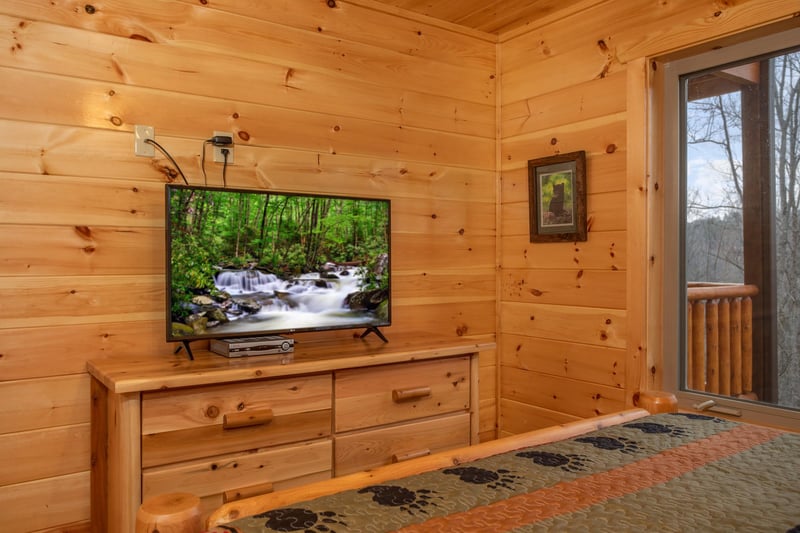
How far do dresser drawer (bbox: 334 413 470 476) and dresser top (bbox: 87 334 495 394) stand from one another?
27 centimetres

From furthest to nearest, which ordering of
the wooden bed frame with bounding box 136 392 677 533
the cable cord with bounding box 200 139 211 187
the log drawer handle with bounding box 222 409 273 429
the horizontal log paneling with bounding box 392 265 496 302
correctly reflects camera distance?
1. the horizontal log paneling with bounding box 392 265 496 302
2. the cable cord with bounding box 200 139 211 187
3. the log drawer handle with bounding box 222 409 273 429
4. the wooden bed frame with bounding box 136 392 677 533

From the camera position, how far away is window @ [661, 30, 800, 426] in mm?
2383

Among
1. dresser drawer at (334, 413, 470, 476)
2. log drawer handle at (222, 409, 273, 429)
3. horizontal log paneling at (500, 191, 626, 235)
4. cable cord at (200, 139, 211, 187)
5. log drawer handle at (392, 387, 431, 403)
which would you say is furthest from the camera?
horizontal log paneling at (500, 191, 626, 235)

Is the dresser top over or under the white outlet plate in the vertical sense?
under

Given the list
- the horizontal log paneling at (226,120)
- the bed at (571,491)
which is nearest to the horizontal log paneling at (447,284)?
the horizontal log paneling at (226,120)

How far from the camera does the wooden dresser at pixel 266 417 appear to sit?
1900mm

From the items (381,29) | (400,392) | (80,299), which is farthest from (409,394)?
(381,29)

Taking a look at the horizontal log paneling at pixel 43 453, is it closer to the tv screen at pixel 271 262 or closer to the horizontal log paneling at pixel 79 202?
the tv screen at pixel 271 262

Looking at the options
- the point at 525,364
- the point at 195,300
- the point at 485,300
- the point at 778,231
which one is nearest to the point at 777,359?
the point at 778,231

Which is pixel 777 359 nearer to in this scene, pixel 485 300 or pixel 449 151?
pixel 485 300

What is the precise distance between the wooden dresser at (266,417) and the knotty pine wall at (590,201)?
69cm

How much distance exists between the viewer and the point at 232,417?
2039 millimetres

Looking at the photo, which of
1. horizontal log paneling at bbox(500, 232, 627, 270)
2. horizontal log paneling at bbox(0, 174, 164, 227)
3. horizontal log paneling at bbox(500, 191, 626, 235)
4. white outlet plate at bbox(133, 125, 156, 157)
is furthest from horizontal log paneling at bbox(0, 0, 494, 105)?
horizontal log paneling at bbox(500, 191, 626, 235)

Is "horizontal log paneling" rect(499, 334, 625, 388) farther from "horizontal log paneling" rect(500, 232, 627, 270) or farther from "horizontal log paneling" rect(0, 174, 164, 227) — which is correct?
"horizontal log paneling" rect(0, 174, 164, 227)
